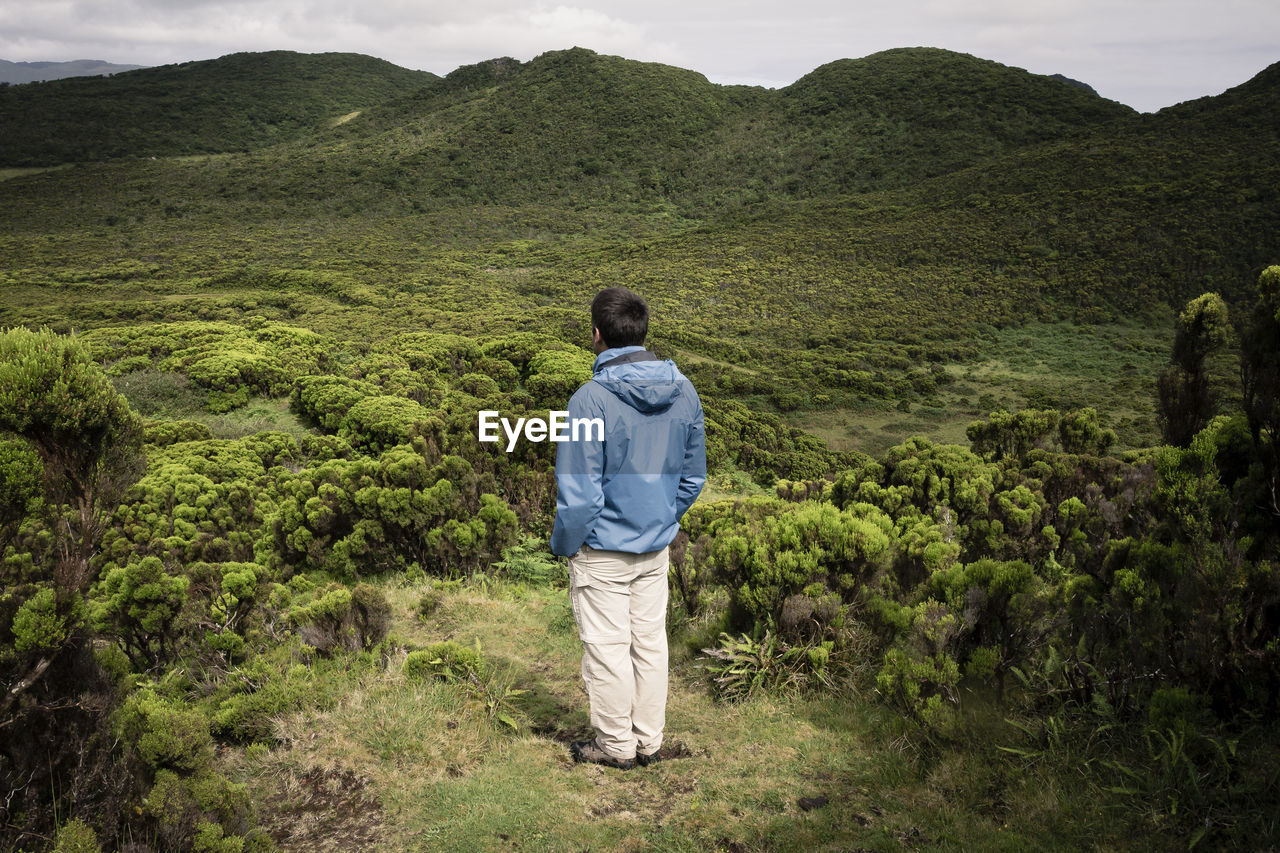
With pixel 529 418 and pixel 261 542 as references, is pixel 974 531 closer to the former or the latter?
pixel 529 418

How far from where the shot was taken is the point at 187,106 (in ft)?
224

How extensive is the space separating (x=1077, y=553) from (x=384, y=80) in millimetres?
107375

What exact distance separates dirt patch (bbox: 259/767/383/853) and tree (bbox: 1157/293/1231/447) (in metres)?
5.05

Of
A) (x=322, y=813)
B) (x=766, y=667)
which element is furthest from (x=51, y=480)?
(x=766, y=667)

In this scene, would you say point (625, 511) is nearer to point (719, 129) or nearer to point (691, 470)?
point (691, 470)

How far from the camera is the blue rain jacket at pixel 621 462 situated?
7.93 ft

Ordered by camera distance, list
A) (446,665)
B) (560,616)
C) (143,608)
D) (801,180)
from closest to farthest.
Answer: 1. (446,665)
2. (143,608)
3. (560,616)
4. (801,180)

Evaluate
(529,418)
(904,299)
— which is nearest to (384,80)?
(904,299)

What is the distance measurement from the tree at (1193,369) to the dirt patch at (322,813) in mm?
5049

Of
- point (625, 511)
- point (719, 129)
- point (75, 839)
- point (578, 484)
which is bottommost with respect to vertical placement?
point (75, 839)

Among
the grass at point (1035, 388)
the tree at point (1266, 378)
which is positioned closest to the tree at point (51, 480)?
the tree at point (1266, 378)

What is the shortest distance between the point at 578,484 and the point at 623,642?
0.64m

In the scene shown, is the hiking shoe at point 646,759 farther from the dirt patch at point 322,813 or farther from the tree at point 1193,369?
the tree at point 1193,369

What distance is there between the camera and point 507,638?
13.2 feet
